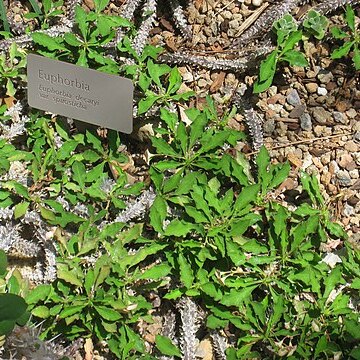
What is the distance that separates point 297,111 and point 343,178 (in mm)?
320

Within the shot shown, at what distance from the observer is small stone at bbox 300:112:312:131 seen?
2.73m

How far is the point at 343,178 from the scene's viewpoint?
8.78 feet

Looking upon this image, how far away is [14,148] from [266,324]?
1209mm

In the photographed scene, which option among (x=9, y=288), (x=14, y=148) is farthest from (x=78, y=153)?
(x=9, y=288)

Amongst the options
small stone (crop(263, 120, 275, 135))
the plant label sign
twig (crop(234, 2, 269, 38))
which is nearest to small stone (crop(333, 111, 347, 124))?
small stone (crop(263, 120, 275, 135))

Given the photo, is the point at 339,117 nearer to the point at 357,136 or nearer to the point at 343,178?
the point at 357,136

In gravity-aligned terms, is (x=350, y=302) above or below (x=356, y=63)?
below

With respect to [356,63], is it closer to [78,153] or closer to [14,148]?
[78,153]

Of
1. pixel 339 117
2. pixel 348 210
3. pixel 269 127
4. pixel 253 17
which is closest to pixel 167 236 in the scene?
pixel 269 127

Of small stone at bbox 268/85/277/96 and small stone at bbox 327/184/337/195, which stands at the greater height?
small stone at bbox 268/85/277/96

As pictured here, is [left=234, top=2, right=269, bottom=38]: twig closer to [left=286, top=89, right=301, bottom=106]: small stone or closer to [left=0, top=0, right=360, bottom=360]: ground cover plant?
[left=0, top=0, right=360, bottom=360]: ground cover plant

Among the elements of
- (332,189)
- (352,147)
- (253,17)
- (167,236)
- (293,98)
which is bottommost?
(167,236)

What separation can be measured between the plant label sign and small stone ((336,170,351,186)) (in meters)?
0.83

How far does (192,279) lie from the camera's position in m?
2.46
